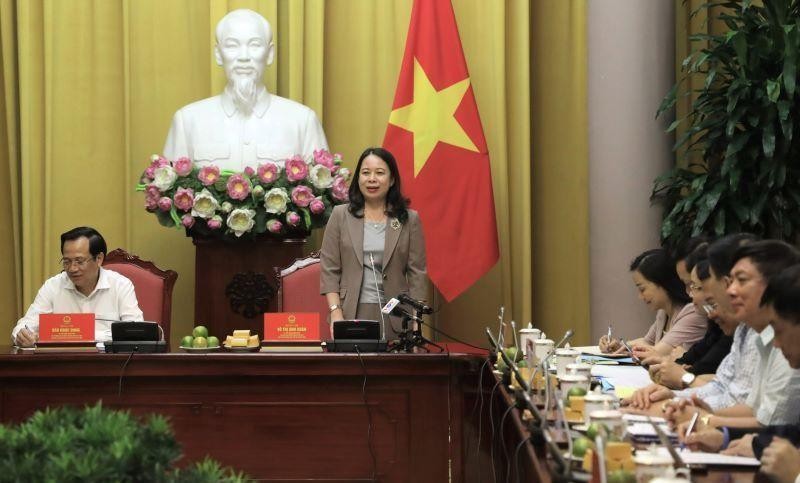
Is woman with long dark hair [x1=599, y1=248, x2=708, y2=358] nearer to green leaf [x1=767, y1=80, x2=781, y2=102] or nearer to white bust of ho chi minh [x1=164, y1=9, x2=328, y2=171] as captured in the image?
green leaf [x1=767, y1=80, x2=781, y2=102]

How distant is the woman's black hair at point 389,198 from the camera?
461cm

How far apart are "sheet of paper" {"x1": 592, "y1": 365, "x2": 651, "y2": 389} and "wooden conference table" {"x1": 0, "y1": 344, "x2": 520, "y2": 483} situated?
0.41m

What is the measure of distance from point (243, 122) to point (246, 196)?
67cm

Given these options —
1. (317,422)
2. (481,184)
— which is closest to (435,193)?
(481,184)

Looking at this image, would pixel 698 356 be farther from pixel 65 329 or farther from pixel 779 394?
pixel 65 329

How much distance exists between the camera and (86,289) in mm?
4559

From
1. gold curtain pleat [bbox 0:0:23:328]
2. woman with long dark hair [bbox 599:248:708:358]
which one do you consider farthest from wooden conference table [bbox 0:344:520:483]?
gold curtain pleat [bbox 0:0:23:328]

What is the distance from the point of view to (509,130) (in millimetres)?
6277

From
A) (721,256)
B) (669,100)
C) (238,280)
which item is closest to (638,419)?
(721,256)

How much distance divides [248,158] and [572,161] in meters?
1.88

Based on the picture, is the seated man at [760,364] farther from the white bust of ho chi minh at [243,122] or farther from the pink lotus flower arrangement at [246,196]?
the white bust of ho chi minh at [243,122]

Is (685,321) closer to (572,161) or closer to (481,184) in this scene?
(481,184)

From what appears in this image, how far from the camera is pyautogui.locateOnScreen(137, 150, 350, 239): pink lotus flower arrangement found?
4.95 meters

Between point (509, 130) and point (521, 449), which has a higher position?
point (509, 130)
